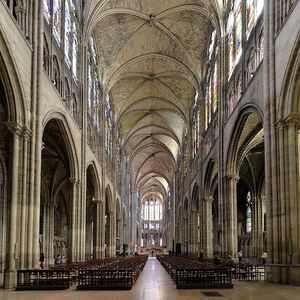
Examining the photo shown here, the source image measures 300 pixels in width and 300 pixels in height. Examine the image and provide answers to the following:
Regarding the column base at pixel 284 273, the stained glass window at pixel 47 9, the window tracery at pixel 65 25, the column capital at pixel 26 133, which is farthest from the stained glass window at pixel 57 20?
the column base at pixel 284 273

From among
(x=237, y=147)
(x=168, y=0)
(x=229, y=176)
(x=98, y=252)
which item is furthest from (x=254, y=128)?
(x=98, y=252)

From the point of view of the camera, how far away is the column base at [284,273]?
60.9 feet

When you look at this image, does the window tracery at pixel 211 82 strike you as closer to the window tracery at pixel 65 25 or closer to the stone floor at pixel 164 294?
the window tracery at pixel 65 25

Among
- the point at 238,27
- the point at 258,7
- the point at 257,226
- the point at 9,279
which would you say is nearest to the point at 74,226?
the point at 9,279

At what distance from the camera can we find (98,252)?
4588cm

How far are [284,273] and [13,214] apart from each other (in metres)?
11.0

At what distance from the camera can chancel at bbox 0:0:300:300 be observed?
62.5ft

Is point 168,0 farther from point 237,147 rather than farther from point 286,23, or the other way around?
point 286,23

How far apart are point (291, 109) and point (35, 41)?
1145 cm

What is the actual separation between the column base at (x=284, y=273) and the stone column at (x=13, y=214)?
10406mm

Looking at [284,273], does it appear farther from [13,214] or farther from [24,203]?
[13,214]

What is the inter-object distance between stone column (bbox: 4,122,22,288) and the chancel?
0.05 m

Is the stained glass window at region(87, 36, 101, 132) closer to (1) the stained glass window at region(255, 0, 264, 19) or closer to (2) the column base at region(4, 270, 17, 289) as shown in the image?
(1) the stained glass window at region(255, 0, 264, 19)

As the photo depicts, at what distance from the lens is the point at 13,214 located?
1914cm
